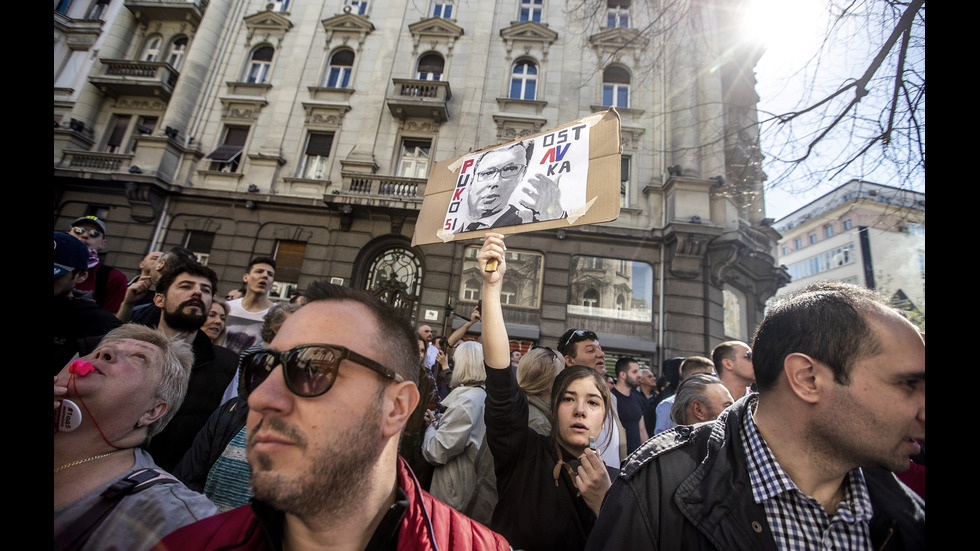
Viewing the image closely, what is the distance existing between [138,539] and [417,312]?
9843 millimetres

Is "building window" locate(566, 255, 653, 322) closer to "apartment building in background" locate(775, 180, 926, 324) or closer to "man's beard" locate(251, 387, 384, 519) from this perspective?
"apartment building in background" locate(775, 180, 926, 324)

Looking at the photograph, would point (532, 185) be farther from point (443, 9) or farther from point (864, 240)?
point (443, 9)

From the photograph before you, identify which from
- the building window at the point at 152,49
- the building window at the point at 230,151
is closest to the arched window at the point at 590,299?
the building window at the point at 230,151

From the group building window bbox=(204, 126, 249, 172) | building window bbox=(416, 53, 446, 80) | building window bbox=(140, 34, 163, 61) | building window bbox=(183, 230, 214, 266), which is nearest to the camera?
building window bbox=(183, 230, 214, 266)

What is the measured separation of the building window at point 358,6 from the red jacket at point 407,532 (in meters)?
17.4

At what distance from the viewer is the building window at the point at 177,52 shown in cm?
1470

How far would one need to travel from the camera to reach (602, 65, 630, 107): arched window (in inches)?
505

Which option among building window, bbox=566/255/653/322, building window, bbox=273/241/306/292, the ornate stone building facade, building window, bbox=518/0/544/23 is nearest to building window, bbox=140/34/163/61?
the ornate stone building facade

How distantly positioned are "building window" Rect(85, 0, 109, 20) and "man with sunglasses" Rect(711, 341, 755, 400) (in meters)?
25.6

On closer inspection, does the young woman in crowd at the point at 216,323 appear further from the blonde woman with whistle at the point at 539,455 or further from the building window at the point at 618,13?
the building window at the point at 618,13

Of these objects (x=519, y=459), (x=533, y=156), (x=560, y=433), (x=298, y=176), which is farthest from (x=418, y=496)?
(x=298, y=176)

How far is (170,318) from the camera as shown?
116 inches

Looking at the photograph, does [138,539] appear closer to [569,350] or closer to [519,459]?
[519,459]
